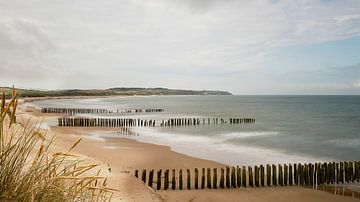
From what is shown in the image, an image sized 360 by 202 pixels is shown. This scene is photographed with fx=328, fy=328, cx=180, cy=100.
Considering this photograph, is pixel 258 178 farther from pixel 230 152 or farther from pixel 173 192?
pixel 230 152

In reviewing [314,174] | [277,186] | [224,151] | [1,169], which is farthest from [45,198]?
[224,151]

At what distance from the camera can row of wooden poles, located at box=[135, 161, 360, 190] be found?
13602 mm

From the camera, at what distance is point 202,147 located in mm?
25562

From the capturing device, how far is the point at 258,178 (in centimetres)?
1434

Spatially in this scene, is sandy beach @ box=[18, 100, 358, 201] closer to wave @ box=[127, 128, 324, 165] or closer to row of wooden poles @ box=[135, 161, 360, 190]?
row of wooden poles @ box=[135, 161, 360, 190]

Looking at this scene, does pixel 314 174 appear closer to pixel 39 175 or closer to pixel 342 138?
pixel 39 175

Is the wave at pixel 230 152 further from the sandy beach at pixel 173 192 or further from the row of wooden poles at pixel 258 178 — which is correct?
the row of wooden poles at pixel 258 178

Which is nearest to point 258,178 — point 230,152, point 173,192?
point 173,192

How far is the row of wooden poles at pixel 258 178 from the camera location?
1360cm

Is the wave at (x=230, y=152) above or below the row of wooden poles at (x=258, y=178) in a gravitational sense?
below

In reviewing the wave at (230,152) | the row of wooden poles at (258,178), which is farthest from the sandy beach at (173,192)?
the wave at (230,152)

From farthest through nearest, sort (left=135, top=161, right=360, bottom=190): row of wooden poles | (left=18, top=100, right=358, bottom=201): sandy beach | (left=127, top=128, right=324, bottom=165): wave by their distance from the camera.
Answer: (left=127, top=128, right=324, bottom=165): wave → (left=135, top=161, right=360, bottom=190): row of wooden poles → (left=18, top=100, right=358, bottom=201): sandy beach

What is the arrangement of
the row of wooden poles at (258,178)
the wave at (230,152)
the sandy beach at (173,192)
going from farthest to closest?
the wave at (230,152)
the row of wooden poles at (258,178)
the sandy beach at (173,192)

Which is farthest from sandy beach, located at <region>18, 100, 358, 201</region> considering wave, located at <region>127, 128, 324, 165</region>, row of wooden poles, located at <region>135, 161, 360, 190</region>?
wave, located at <region>127, 128, 324, 165</region>
